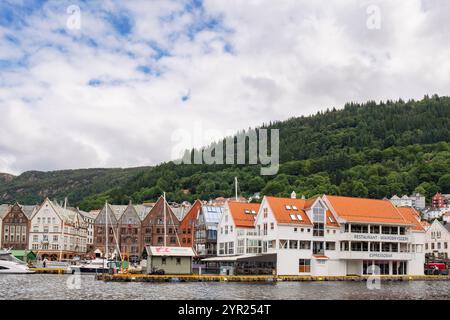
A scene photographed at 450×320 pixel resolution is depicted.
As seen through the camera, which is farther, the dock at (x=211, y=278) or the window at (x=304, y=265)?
the window at (x=304, y=265)

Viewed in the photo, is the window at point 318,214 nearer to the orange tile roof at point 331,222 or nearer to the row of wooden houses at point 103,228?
the orange tile roof at point 331,222

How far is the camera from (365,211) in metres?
98.5

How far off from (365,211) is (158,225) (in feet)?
191

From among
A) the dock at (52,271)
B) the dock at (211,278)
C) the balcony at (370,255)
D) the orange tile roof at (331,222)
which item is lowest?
the dock at (52,271)

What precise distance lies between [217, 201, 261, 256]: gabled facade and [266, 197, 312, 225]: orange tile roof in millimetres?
6168

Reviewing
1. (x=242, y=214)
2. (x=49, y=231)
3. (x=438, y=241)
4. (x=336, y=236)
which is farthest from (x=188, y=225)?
(x=438, y=241)

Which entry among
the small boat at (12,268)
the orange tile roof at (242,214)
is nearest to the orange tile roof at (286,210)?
the orange tile roof at (242,214)

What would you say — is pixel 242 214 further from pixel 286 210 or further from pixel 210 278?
pixel 210 278

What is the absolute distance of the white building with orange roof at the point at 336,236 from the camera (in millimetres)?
91375

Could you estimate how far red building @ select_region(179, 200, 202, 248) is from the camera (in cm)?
13738

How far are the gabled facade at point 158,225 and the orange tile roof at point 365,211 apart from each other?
1966 inches
